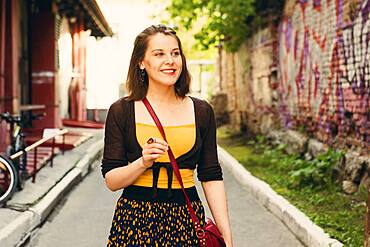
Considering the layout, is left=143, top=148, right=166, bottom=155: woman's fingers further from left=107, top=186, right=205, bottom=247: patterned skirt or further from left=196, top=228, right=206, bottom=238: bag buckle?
left=196, top=228, right=206, bottom=238: bag buckle

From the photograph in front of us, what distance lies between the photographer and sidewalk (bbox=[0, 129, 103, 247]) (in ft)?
23.0

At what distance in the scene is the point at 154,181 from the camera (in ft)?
9.96

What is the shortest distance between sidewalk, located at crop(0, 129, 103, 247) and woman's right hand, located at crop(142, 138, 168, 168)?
3.88 meters

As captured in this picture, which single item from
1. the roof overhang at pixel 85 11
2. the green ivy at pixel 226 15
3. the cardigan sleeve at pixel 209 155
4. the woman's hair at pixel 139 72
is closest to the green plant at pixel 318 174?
the roof overhang at pixel 85 11

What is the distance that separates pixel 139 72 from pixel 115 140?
0.33 metres

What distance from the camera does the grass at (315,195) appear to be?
23.2 feet

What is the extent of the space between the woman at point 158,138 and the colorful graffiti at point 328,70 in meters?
6.27

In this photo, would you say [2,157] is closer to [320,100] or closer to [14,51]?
[14,51]

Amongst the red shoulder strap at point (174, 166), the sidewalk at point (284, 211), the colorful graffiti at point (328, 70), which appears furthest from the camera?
the colorful graffiti at point (328, 70)

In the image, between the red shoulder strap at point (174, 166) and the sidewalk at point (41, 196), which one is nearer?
the red shoulder strap at point (174, 166)

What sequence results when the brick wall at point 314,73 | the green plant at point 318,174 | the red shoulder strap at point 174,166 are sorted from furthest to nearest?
the green plant at point 318,174, the brick wall at point 314,73, the red shoulder strap at point 174,166

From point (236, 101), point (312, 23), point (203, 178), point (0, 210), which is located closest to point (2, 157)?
point (0, 210)

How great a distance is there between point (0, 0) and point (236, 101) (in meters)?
11.3

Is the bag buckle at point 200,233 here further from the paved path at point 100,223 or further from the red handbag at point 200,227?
the paved path at point 100,223
